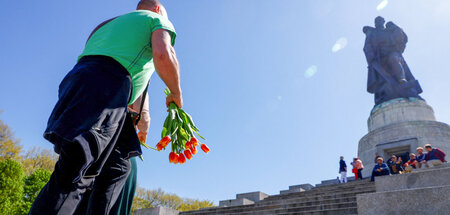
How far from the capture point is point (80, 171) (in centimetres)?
158

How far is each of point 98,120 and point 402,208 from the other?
550cm

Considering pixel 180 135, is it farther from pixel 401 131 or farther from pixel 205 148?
pixel 401 131

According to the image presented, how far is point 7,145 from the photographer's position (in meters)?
24.9

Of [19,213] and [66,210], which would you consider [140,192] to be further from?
[66,210]

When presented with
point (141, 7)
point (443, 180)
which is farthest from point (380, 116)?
point (141, 7)

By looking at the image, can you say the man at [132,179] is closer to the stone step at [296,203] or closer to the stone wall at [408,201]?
the stone wall at [408,201]

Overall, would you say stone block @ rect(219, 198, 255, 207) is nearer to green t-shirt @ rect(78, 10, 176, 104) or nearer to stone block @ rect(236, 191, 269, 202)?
stone block @ rect(236, 191, 269, 202)

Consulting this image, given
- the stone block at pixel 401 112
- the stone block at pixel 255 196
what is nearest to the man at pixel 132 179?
the stone block at pixel 255 196

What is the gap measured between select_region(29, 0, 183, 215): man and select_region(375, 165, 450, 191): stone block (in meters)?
6.78

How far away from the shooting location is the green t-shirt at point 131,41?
1988 mm

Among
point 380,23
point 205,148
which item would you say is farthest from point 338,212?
point 380,23

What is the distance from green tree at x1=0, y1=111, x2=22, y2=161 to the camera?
80.8 feet

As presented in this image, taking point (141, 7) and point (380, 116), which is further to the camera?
point (380, 116)

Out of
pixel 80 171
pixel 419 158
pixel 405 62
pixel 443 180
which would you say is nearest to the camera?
pixel 80 171
